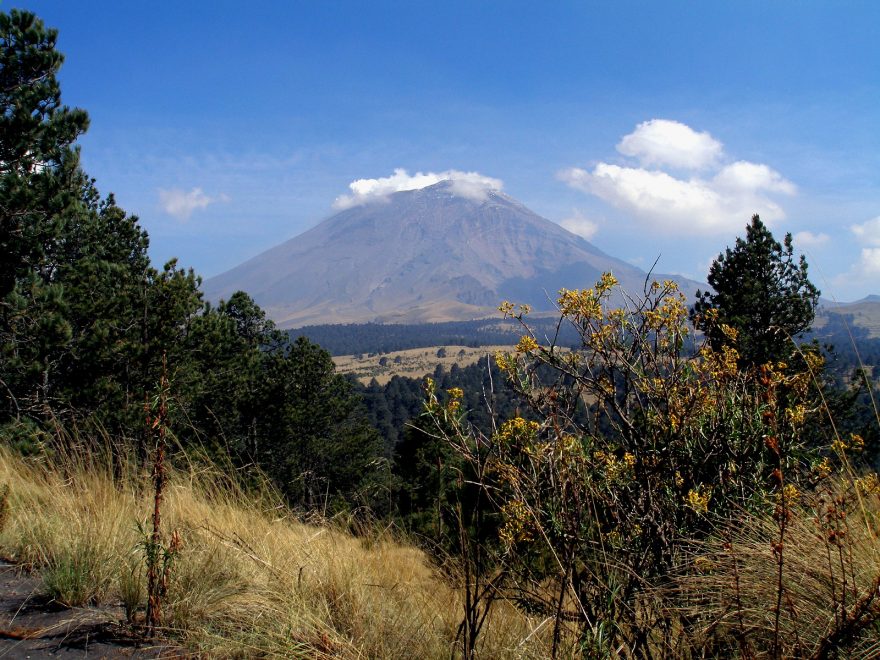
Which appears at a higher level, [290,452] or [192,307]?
[192,307]

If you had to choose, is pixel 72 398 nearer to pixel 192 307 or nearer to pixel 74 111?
pixel 192 307

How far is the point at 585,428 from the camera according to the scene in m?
2.99

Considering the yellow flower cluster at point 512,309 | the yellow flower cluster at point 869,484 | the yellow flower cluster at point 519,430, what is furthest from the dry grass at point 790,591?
the yellow flower cluster at point 512,309

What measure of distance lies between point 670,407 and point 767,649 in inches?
47.8

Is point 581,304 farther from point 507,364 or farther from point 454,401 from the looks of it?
point 454,401

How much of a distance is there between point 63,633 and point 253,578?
0.79 m

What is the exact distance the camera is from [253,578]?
2.79 meters

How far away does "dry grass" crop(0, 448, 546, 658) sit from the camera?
7.36ft

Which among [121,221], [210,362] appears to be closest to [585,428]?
[210,362]

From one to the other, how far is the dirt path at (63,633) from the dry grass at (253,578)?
3.6 inches

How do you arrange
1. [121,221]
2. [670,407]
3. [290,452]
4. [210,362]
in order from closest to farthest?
[670,407] < [210,362] < [121,221] < [290,452]

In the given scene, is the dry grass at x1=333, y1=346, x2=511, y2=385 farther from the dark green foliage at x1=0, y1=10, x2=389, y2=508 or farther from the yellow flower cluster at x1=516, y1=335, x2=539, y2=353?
the yellow flower cluster at x1=516, y1=335, x2=539, y2=353

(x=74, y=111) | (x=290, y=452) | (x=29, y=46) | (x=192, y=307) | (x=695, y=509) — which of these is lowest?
(x=290, y=452)

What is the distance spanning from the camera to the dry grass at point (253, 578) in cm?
224
